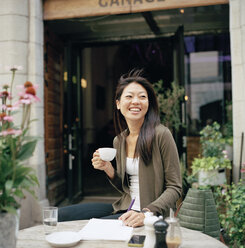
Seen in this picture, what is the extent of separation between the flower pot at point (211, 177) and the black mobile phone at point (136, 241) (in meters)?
2.68

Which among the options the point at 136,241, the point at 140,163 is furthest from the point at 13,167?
the point at 140,163

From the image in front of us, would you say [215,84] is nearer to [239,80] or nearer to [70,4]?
[239,80]

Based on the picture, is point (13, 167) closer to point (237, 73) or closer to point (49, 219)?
point (49, 219)

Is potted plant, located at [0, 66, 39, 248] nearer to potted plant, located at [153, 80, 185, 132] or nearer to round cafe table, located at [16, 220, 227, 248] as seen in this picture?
round cafe table, located at [16, 220, 227, 248]

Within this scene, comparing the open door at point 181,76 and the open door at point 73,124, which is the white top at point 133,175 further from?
the open door at point 73,124

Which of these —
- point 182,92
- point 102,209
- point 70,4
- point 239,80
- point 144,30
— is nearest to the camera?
point 102,209

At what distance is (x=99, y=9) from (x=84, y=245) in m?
3.46

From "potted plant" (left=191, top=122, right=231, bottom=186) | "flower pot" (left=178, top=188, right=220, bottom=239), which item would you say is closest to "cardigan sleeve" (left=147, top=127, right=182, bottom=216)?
"flower pot" (left=178, top=188, right=220, bottom=239)

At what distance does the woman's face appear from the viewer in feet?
6.89

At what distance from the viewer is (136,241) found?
4.49 ft

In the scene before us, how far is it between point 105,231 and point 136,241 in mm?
229

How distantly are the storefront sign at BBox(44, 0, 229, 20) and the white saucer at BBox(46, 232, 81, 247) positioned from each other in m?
3.30

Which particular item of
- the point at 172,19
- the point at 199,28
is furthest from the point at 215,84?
the point at 172,19

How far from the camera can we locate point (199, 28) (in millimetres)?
5426
